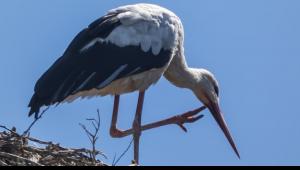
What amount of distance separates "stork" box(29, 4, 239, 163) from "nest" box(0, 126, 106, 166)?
2.39 ft

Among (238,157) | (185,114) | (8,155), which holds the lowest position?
(238,157)

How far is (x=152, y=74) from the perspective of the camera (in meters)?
8.98

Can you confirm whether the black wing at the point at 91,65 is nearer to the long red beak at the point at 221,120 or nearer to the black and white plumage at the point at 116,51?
the black and white plumage at the point at 116,51

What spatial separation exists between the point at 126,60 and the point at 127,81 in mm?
210

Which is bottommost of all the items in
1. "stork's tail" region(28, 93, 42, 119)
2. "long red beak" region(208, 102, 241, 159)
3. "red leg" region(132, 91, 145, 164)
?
"long red beak" region(208, 102, 241, 159)

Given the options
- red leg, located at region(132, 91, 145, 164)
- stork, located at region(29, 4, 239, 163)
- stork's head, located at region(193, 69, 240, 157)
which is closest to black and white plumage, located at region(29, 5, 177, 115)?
stork, located at region(29, 4, 239, 163)

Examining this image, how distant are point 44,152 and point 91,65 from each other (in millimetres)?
1466

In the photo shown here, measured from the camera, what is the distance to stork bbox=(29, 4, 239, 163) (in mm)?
8281

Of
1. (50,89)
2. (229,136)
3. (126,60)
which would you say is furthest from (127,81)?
(229,136)

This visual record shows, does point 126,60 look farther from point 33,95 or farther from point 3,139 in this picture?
point 3,139

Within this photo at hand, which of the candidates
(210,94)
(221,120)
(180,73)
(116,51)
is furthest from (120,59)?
(221,120)

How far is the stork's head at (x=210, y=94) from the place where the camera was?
992cm

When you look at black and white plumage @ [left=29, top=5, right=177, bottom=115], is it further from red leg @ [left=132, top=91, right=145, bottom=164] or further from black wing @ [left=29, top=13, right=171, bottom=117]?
red leg @ [left=132, top=91, right=145, bottom=164]

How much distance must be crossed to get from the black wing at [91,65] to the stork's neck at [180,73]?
0.42 metres
